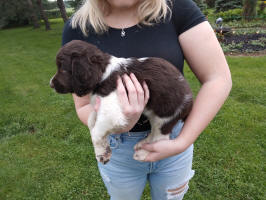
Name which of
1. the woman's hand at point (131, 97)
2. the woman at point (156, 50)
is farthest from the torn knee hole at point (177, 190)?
the woman's hand at point (131, 97)

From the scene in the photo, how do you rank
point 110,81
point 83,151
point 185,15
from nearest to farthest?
point 110,81, point 185,15, point 83,151

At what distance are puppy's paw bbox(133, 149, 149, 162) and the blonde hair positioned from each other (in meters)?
1.11

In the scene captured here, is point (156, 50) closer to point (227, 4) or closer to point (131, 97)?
point (131, 97)

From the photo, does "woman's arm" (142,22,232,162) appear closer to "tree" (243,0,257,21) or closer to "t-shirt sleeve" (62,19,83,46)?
"t-shirt sleeve" (62,19,83,46)

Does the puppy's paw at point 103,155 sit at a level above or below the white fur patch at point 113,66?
below

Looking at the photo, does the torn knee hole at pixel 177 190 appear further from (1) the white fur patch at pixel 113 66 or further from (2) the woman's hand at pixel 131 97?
(1) the white fur patch at pixel 113 66

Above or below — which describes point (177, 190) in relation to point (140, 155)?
below

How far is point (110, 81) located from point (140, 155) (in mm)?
736

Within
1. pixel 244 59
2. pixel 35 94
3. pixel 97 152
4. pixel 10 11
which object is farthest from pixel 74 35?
pixel 10 11

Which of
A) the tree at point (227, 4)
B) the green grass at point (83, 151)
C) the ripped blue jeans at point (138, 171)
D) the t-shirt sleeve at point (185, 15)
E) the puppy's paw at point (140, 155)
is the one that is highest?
the t-shirt sleeve at point (185, 15)

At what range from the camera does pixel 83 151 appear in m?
4.89

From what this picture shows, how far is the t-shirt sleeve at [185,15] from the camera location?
6.27 ft

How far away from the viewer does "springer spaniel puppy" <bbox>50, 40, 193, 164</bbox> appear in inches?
69.4

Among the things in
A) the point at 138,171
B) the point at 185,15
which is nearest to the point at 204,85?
the point at 185,15
